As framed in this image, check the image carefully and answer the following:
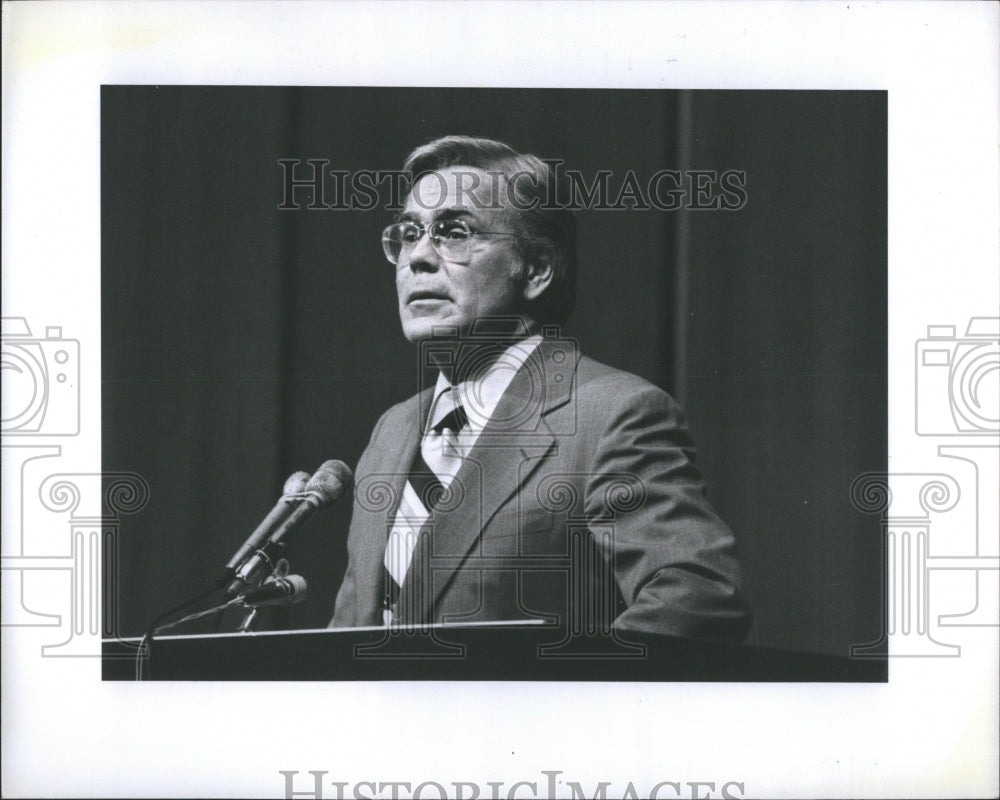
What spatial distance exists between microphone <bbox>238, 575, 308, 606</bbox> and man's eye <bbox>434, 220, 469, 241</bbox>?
3.72 ft

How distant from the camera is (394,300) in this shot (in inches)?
122

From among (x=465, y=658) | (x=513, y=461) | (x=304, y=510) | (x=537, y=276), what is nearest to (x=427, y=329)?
(x=537, y=276)

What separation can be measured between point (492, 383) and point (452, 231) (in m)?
0.48

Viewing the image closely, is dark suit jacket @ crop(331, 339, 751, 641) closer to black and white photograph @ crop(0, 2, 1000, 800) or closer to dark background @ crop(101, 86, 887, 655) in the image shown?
black and white photograph @ crop(0, 2, 1000, 800)

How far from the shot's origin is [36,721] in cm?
314

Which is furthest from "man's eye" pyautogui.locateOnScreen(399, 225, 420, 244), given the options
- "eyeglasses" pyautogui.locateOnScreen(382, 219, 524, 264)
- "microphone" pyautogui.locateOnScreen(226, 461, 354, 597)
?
"microphone" pyautogui.locateOnScreen(226, 461, 354, 597)

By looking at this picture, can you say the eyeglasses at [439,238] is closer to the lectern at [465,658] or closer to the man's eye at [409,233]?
the man's eye at [409,233]

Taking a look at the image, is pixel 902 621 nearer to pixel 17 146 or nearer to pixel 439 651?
pixel 439 651

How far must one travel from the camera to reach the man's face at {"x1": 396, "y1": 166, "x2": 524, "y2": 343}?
10.1 feet

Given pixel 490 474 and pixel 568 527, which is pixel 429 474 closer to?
pixel 490 474

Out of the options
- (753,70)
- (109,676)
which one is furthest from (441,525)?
(753,70)

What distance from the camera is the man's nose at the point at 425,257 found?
310 centimetres

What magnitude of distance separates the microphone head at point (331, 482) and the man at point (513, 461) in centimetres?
5

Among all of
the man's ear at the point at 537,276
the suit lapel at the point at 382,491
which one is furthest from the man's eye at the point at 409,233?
the suit lapel at the point at 382,491
